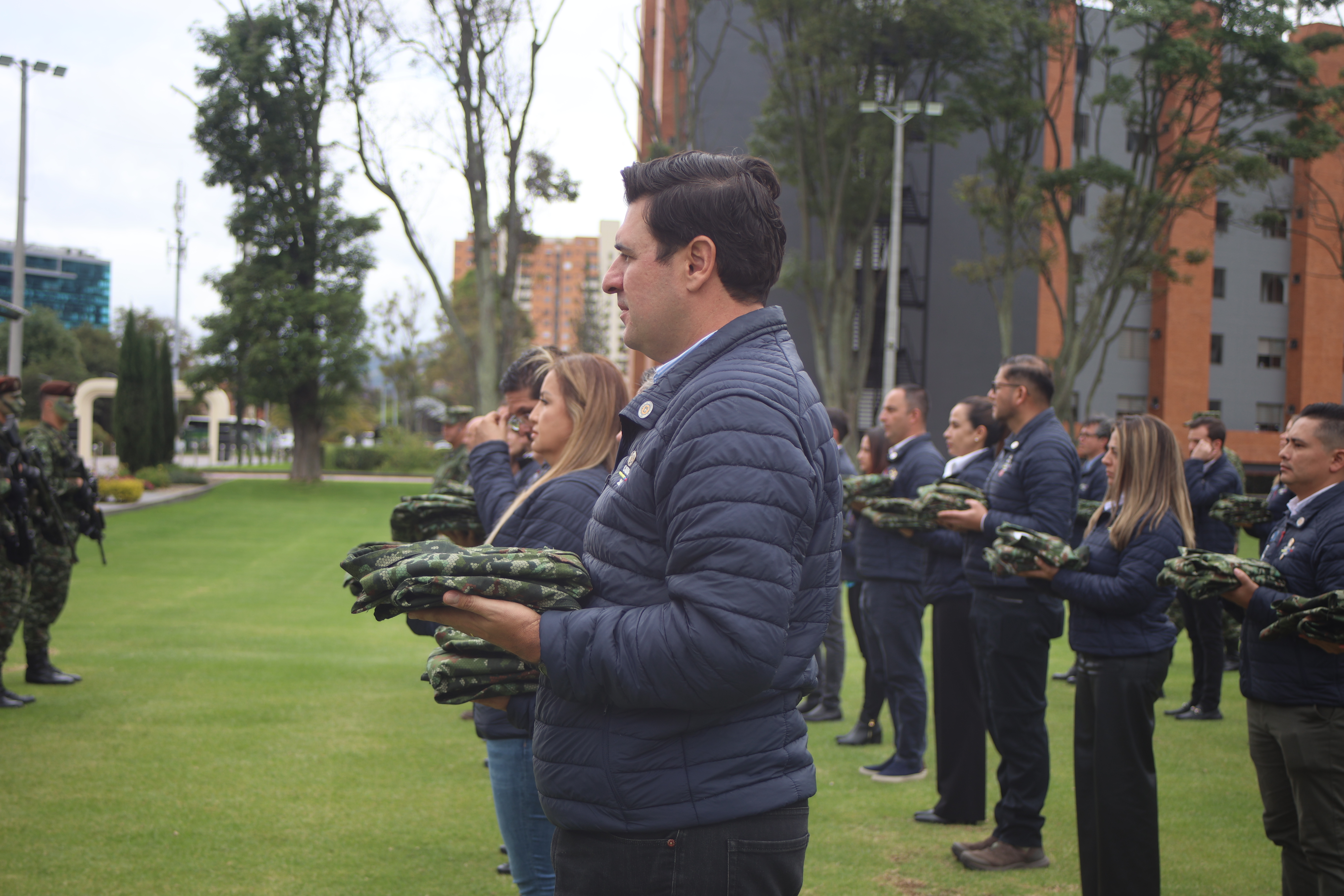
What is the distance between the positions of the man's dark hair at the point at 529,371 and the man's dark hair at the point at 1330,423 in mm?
3079

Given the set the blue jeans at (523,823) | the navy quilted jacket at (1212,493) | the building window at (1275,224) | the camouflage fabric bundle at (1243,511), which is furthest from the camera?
the building window at (1275,224)

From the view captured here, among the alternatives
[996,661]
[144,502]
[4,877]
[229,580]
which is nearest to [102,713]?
[4,877]

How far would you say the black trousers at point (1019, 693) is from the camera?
4789mm

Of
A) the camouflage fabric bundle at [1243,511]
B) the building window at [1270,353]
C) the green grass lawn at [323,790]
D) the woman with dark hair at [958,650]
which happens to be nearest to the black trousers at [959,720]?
the woman with dark hair at [958,650]

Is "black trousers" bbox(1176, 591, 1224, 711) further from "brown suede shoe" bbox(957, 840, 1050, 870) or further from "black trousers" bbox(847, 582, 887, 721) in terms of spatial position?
"brown suede shoe" bbox(957, 840, 1050, 870)

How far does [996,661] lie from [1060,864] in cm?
111

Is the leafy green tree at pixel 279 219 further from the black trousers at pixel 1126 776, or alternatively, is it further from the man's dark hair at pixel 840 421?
the black trousers at pixel 1126 776

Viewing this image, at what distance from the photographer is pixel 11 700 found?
7.29 m

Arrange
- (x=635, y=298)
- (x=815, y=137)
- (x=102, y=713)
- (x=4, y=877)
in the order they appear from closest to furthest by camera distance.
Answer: (x=635, y=298), (x=4, y=877), (x=102, y=713), (x=815, y=137)

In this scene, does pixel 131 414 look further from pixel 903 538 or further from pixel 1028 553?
pixel 1028 553

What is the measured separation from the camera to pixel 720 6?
111ft

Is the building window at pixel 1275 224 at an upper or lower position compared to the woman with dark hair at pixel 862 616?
upper

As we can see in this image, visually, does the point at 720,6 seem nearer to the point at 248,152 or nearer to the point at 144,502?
the point at 248,152

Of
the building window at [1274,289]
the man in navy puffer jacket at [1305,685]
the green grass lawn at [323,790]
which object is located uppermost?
the building window at [1274,289]
